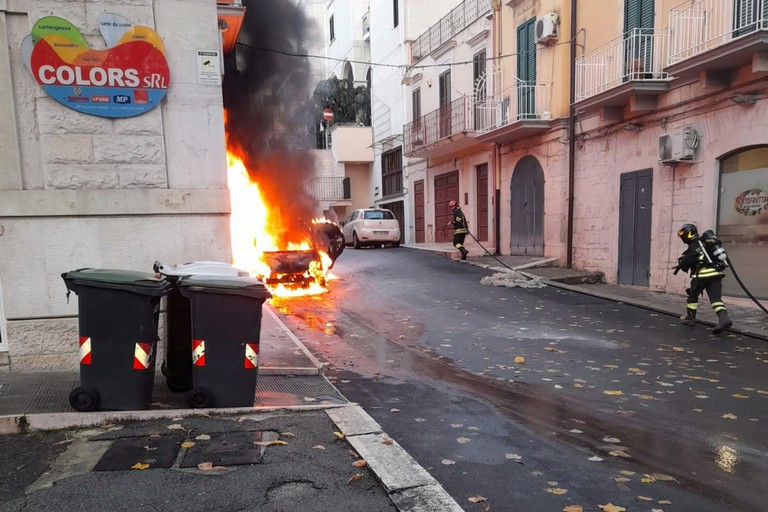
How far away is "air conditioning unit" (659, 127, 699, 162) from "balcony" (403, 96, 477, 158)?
772cm

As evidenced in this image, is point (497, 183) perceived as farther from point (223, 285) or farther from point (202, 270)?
point (223, 285)

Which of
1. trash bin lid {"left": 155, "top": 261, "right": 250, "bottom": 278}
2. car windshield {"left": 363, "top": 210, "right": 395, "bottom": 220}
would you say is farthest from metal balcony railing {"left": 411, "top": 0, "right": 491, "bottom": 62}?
trash bin lid {"left": 155, "top": 261, "right": 250, "bottom": 278}

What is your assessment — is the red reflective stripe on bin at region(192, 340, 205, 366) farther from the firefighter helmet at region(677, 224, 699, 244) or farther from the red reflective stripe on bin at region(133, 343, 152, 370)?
the firefighter helmet at region(677, 224, 699, 244)

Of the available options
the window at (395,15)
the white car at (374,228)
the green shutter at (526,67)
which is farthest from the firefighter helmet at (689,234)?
the window at (395,15)

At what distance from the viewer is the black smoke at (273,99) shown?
1195 centimetres

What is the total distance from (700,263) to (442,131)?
1274 centimetres

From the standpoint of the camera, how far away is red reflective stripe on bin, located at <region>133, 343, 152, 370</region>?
13.6 ft

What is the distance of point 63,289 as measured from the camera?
5359 mm

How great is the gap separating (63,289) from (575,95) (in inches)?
487

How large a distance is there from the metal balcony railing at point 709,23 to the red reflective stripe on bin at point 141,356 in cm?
971

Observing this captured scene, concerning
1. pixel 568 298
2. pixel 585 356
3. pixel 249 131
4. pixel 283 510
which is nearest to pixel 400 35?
pixel 249 131

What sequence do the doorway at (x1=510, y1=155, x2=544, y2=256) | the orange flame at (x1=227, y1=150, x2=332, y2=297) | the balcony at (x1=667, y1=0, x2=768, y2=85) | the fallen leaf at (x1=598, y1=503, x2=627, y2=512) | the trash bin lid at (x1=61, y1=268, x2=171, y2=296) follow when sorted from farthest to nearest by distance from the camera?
the doorway at (x1=510, y1=155, x2=544, y2=256) → the orange flame at (x1=227, y1=150, x2=332, y2=297) → the balcony at (x1=667, y1=0, x2=768, y2=85) → the trash bin lid at (x1=61, y1=268, x2=171, y2=296) → the fallen leaf at (x1=598, y1=503, x2=627, y2=512)

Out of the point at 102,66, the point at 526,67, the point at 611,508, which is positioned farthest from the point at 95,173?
the point at 526,67

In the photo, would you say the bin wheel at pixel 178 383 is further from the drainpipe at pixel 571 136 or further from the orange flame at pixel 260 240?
the drainpipe at pixel 571 136
